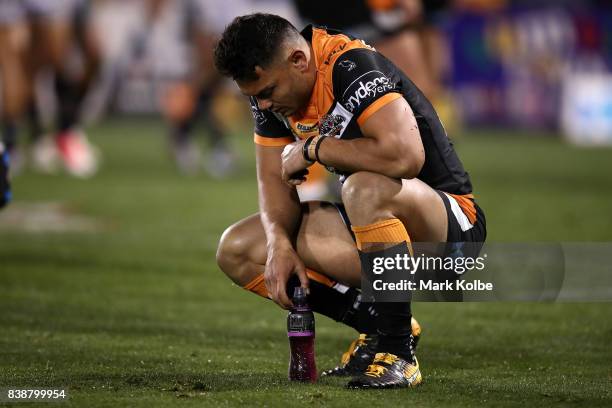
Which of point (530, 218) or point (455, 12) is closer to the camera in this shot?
point (530, 218)

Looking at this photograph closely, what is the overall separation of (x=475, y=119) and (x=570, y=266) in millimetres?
15817

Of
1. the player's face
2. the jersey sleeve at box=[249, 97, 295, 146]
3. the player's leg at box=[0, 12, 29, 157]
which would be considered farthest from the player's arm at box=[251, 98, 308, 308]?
the player's leg at box=[0, 12, 29, 157]

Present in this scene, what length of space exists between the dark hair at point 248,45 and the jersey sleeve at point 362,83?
221 mm

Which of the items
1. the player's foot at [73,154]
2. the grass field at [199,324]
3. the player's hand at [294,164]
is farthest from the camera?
the player's foot at [73,154]

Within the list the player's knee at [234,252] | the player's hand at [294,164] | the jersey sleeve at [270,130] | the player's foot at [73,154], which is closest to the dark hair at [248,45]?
the player's hand at [294,164]

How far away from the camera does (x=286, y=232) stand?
4.14 m

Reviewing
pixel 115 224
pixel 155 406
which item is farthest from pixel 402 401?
pixel 115 224

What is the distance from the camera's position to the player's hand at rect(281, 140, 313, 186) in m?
3.95

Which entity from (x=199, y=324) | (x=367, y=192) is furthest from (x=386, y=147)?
(x=199, y=324)

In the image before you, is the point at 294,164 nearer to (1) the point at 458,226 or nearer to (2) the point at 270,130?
(2) the point at 270,130

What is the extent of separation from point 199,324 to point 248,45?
181 cm

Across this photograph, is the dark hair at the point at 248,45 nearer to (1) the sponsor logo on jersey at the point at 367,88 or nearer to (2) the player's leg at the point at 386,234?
(1) the sponsor logo on jersey at the point at 367,88

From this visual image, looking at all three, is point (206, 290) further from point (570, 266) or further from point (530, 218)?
point (530, 218)

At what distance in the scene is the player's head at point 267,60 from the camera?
12.3 ft
